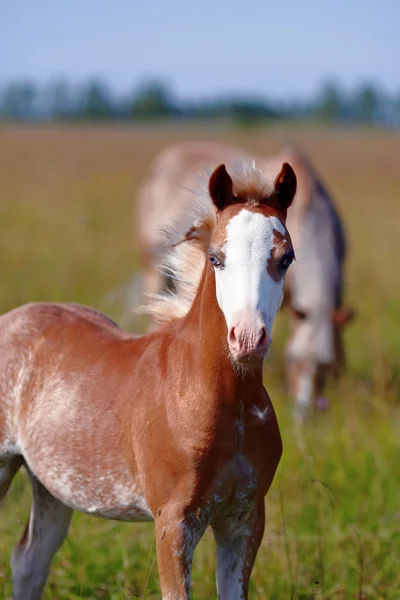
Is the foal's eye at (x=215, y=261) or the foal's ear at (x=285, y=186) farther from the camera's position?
the foal's ear at (x=285, y=186)

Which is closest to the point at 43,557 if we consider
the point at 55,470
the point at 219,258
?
the point at 55,470

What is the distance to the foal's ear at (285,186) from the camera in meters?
2.54

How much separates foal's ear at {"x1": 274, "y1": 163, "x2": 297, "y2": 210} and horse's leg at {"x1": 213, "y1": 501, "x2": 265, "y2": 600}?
90 cm

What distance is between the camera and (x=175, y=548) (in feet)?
8.29

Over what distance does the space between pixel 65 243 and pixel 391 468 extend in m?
8.90

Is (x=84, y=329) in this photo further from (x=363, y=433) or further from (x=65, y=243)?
(x=65, y=243)

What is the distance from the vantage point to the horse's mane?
2553 mm

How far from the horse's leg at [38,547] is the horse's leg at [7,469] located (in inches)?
4.5

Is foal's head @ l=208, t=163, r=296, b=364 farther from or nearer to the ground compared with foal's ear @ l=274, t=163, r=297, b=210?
nearer to the ground

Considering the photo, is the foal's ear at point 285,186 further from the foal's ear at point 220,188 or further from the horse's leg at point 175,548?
the horse's leg at point 175,548

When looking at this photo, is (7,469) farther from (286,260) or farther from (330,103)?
(330,103)

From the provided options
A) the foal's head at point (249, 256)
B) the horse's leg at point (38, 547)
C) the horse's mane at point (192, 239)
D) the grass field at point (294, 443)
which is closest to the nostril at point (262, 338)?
the foal's head at point (249, 256)

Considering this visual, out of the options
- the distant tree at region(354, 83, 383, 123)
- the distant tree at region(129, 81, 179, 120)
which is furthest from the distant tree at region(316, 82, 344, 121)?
the distant tree at region(129, 81, 179, 120)

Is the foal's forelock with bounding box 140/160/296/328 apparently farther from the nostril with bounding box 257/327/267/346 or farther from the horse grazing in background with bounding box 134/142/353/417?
the horse grazing in background with bounding box 134/142/353/417
